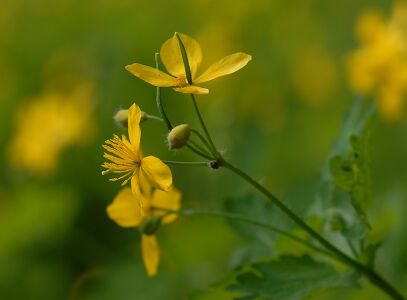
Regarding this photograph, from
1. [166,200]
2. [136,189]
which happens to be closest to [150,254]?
[166,200]

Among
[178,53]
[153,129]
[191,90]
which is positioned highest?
[153,129]

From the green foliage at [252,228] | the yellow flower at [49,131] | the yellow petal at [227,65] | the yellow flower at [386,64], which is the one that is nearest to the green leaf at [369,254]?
the green foliage at [252,228]

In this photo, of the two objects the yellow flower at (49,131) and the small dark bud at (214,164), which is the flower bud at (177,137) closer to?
the small dark bud at (214,164)

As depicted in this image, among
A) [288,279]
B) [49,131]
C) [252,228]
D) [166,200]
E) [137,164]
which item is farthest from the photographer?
[49,131]

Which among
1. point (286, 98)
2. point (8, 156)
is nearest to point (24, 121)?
point (8, 156)

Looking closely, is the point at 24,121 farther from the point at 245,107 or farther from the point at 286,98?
the point at 286,98

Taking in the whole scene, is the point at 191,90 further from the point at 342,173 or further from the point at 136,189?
the point at 342,173

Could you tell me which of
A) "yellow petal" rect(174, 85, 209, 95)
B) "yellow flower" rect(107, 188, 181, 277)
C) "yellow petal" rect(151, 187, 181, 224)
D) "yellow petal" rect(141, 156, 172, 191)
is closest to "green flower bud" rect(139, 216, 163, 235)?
"yellow flower" rect(107, 188, 181, 277)
